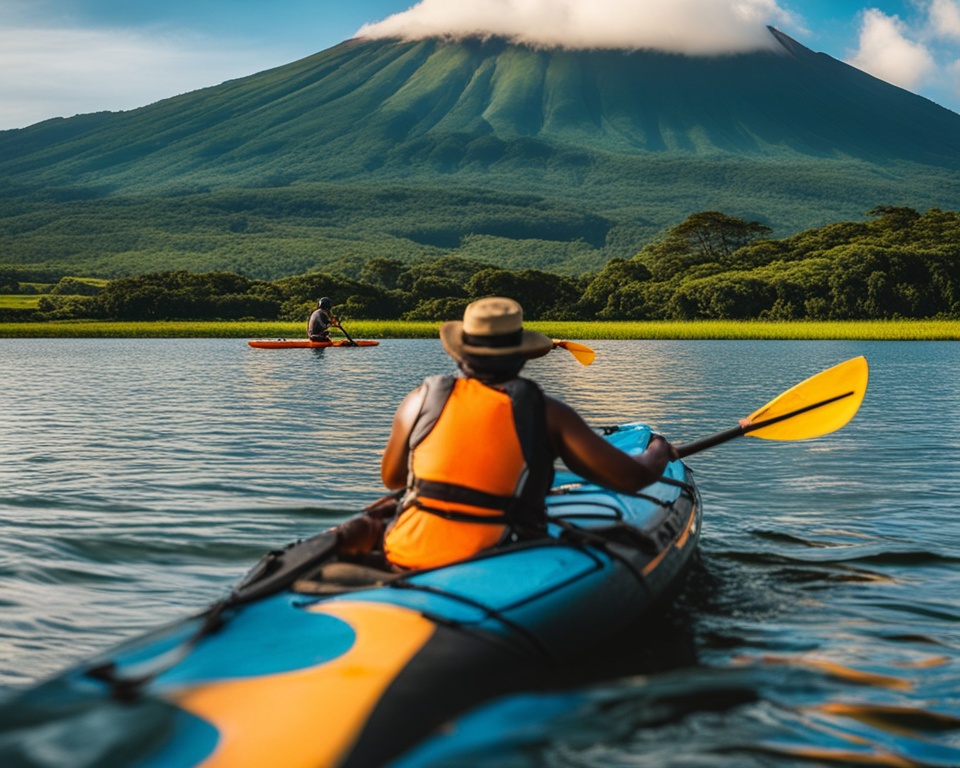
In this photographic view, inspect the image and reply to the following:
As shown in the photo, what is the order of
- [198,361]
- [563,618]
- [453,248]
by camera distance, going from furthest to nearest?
[453,248], [198,361], [563,618]

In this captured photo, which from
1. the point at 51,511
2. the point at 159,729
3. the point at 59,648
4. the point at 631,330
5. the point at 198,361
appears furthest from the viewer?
the point at 631,330

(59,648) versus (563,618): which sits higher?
(563,618)

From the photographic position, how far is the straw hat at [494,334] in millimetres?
5777

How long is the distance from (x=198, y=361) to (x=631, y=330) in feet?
92.2

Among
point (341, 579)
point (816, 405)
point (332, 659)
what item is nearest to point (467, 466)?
point (341, 579)

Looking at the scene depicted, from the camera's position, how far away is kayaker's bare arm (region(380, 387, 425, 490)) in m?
5.79

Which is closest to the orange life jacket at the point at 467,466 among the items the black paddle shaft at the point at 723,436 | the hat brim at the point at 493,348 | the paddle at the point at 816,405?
the hat brim at the point at 493,348

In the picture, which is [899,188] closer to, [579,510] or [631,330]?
[631,330]

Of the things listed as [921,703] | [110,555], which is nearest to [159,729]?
[921,703]

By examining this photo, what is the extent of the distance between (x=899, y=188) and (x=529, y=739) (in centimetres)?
21003

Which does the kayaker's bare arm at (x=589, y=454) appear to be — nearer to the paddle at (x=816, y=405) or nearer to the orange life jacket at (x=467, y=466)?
the orange life jacket at (x=467, y=466)

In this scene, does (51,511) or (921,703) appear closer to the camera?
(921,703)

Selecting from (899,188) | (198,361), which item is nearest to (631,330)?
(198,361)

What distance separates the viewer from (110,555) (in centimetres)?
880
